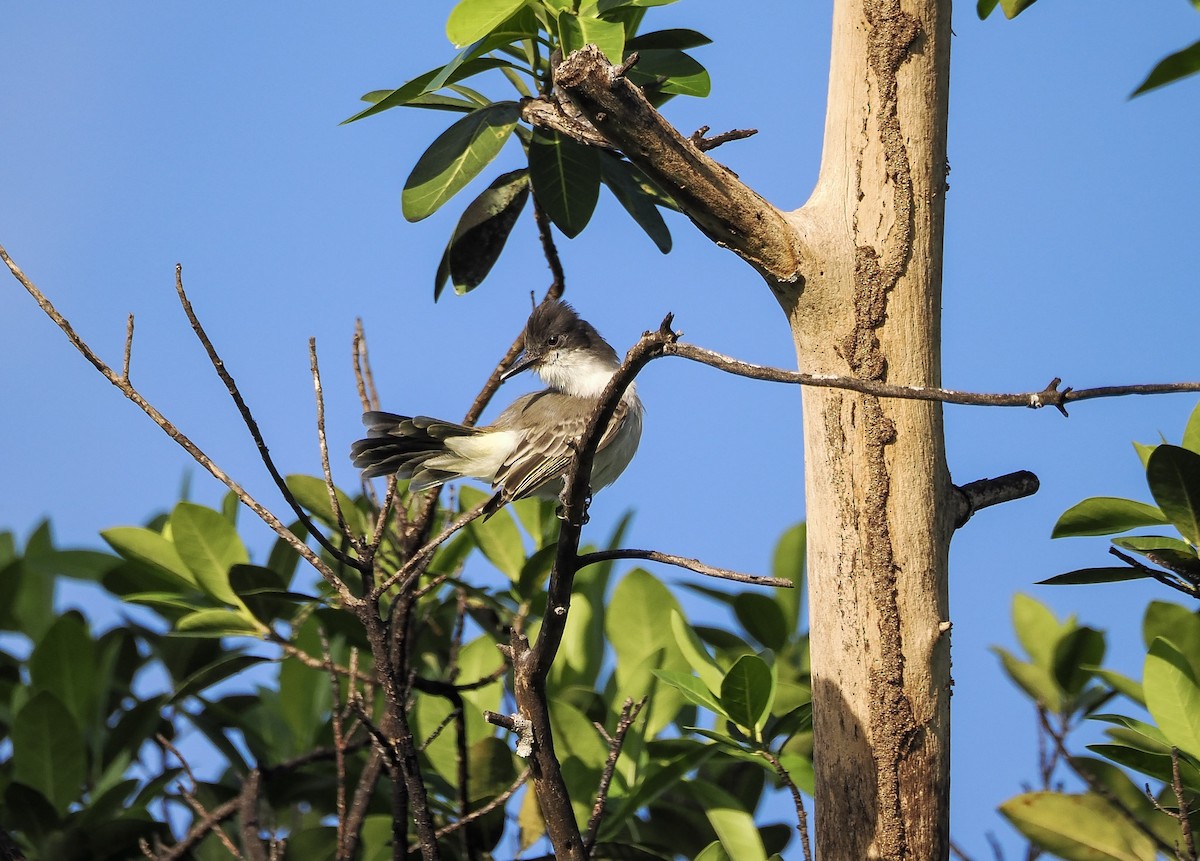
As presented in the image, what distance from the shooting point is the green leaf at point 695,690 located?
290 centimetres

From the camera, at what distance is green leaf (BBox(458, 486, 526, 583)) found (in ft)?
12.9

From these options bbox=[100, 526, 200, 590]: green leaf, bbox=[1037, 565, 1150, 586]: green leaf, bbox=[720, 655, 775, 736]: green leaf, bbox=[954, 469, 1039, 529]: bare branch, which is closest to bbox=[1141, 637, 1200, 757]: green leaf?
bbox=[1037, 565, 1150, 586]: green leaf

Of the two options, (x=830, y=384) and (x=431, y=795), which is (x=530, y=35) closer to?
(x=830, y=384)

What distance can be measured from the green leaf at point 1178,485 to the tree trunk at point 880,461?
453 mm

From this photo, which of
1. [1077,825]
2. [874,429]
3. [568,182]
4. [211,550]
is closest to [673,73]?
[568,182]

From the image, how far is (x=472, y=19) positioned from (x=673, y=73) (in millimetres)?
696

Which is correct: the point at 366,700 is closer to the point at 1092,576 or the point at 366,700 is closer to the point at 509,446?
the point at 509,446

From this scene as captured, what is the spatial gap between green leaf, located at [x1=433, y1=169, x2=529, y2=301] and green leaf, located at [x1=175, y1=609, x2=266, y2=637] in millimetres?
1169

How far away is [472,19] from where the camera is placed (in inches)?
111

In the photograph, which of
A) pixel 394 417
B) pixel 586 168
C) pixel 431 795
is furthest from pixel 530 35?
pixel 431 795

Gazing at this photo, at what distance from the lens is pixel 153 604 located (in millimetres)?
3912

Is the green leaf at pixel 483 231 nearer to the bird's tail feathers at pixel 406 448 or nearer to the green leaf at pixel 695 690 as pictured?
the bird's tail feathers at pixel 406 448

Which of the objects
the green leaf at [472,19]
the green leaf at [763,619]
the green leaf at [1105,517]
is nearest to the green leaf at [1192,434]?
the green leaf at [1105,517]

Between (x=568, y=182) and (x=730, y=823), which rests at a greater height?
(x=568, y=182)
